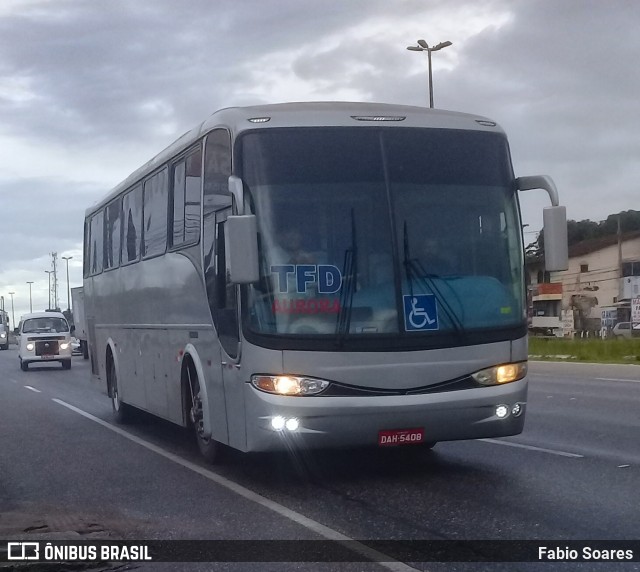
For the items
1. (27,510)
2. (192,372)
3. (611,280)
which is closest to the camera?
(27,510)

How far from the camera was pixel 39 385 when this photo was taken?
90.4ft

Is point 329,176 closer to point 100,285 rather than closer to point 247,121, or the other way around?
point 247,121

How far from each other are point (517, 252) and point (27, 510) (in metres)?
4.60

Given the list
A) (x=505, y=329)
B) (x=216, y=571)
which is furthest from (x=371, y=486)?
(x=216, y=571)

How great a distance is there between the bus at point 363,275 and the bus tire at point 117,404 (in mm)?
5626

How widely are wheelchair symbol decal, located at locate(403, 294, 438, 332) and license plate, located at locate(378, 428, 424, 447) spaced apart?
828 millimetres

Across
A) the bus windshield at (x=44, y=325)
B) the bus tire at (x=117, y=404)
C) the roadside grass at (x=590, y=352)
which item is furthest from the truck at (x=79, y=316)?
the bus tire at (x=117, y=404)

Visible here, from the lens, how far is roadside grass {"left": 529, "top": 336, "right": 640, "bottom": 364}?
108 feet

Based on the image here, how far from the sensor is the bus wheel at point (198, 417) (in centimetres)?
1089

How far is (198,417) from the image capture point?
11.2 meters

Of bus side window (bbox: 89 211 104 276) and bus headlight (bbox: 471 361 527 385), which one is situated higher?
bus side window (bbox: 89 211 104 276)

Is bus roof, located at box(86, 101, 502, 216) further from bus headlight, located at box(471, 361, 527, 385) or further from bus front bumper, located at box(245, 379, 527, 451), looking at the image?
bus front bumper, located at box(245, 379, 527, 451)

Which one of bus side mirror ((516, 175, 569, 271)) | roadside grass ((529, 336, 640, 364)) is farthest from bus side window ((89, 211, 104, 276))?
roadside grass ((529, 336, 640, 364))

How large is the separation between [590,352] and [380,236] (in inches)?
Result: 1089
